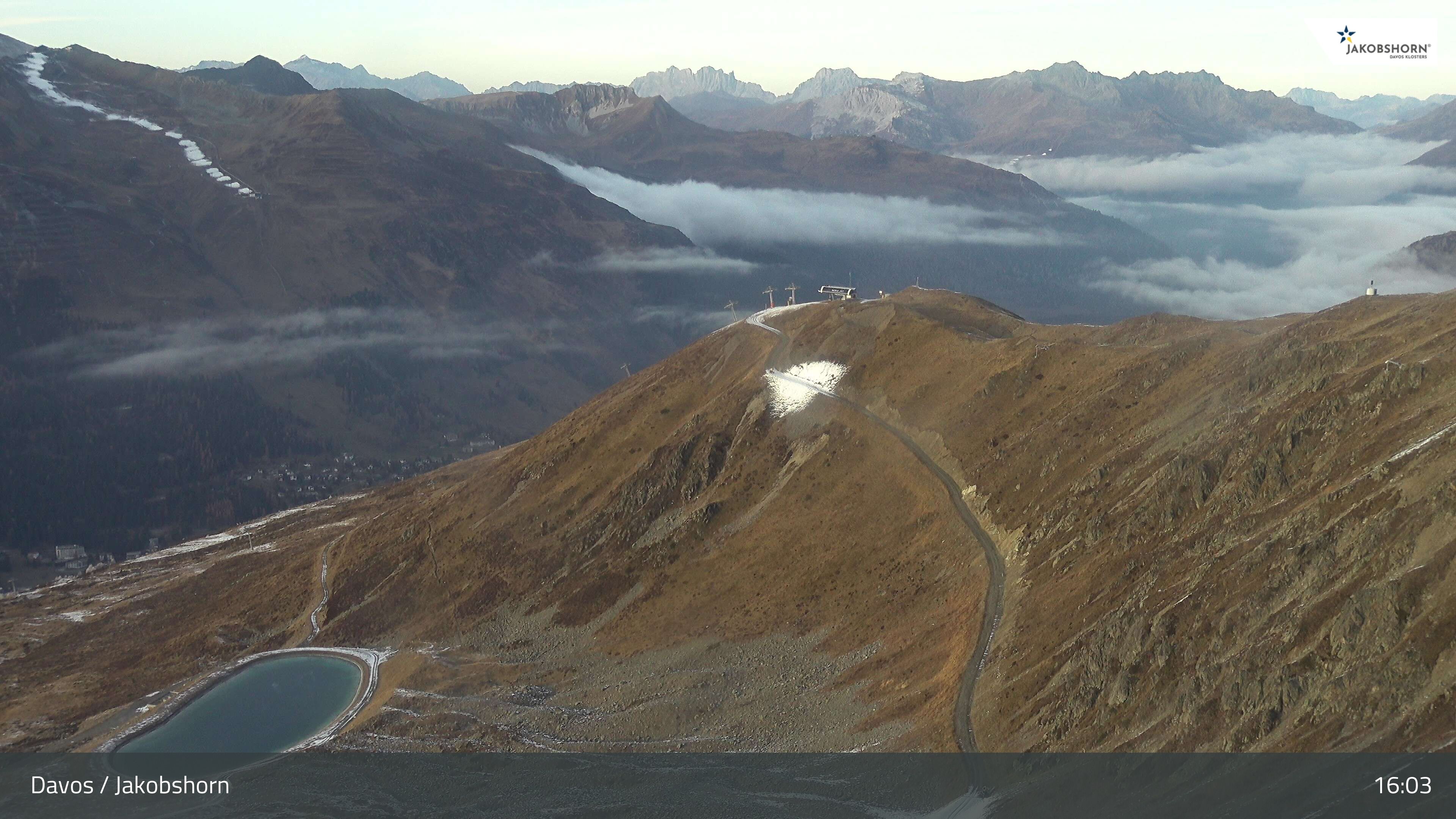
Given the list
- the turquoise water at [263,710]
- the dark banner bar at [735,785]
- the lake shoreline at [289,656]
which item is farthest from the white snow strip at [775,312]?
the dark banner bar at [735,785]

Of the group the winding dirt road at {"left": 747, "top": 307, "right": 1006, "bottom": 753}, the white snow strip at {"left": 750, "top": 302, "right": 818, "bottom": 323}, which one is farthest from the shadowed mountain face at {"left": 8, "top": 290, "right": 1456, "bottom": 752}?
the white snow strip at {"left": 750, "top": 302, "right": 818, "bottom": 323}

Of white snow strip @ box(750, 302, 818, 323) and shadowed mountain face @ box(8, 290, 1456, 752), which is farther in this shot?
white snow strip @ box(750, 302, 818, 323)

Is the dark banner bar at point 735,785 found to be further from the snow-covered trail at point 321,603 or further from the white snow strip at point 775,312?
the white snow strip at point 775,312

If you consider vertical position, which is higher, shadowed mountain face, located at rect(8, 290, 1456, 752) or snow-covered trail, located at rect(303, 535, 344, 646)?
shadowed mountain face, located at rect(8, 290, 1456, 752)

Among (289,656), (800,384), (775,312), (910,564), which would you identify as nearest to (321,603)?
(289,656)

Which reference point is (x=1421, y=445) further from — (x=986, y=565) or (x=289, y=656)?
(x=289, y=656)

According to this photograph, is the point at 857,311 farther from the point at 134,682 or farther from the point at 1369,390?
the point at 134,682

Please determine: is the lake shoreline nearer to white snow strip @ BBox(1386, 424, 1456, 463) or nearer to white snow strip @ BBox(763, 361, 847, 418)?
white snow strip @ BBox(763, 361, 847, 418)
